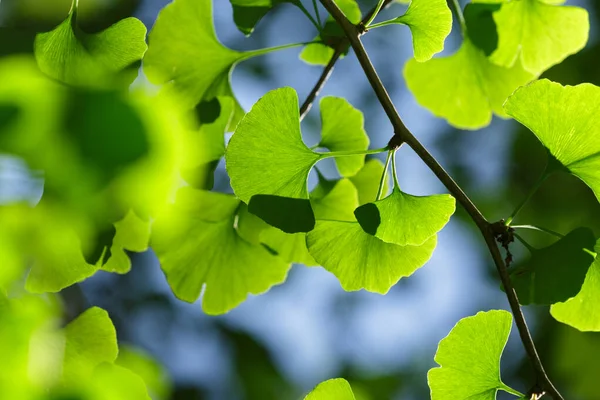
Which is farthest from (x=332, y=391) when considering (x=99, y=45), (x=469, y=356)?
(x=99, y=45)

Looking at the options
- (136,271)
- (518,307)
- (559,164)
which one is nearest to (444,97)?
(559,164)

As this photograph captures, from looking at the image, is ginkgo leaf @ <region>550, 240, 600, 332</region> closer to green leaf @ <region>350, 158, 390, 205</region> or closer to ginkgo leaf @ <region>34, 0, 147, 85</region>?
green leaf @ <region>350, 158, 390, 205</region>

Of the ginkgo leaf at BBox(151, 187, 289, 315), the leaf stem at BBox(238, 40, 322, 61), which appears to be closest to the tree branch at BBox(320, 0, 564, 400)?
the leaf stem at BBox(238, 40, 322, 61)

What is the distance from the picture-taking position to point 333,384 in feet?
1.81

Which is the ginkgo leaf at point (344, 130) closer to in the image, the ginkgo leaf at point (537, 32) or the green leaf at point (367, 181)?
the green leaf at point (367, 181)

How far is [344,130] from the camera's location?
0.77 meters

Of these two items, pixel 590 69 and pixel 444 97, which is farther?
pixel 590 69

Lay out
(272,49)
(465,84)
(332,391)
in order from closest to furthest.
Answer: (332,391)
(272,49)
(465,84)

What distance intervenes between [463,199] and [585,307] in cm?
18

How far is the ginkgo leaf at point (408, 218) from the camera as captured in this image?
58cm

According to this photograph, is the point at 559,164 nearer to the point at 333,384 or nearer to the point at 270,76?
the point at 333,384

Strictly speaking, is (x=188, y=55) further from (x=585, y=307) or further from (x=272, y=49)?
(x=585, y=307)

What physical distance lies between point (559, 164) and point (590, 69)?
229cm

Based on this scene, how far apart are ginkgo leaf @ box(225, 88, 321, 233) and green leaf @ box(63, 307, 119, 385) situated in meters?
0.17
